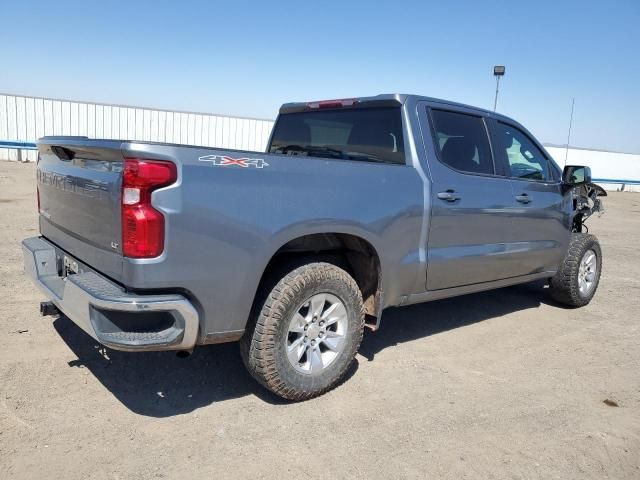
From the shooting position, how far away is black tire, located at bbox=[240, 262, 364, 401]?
3.13m

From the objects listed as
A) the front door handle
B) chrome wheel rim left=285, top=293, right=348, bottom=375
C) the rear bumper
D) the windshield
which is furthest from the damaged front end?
the rear bumper

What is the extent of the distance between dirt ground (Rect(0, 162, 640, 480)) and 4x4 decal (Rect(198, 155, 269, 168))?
1.49 meters

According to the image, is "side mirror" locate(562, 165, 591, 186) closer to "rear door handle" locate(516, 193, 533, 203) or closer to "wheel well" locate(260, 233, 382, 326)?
"rear door handle" locate(516, 193, 533, 203)

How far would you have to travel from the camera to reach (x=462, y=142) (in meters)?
4.43

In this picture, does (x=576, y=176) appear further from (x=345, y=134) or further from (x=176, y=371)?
(x=176, y=371)

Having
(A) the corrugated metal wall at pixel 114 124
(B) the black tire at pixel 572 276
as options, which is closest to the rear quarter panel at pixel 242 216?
(B) the black tire at pixel 572 276

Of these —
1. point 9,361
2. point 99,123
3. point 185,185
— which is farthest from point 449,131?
point 99,123

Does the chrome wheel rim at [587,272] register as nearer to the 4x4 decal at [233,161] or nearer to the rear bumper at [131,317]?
the 4x4 decal at [233,161]

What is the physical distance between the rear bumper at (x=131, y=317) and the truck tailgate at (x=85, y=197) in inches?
5.3

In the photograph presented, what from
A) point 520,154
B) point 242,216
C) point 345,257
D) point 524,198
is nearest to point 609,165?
point 520,154

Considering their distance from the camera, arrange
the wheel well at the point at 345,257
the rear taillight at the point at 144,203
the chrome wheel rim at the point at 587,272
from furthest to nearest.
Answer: the chrome wheel rim at the point at 587,272 < the wheel well at the point at 345,257 < the rear taillight at the point at 144,203

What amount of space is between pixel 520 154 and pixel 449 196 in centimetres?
149

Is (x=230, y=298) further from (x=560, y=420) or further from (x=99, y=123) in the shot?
(x=99, y=123)

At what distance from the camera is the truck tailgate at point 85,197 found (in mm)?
2762
